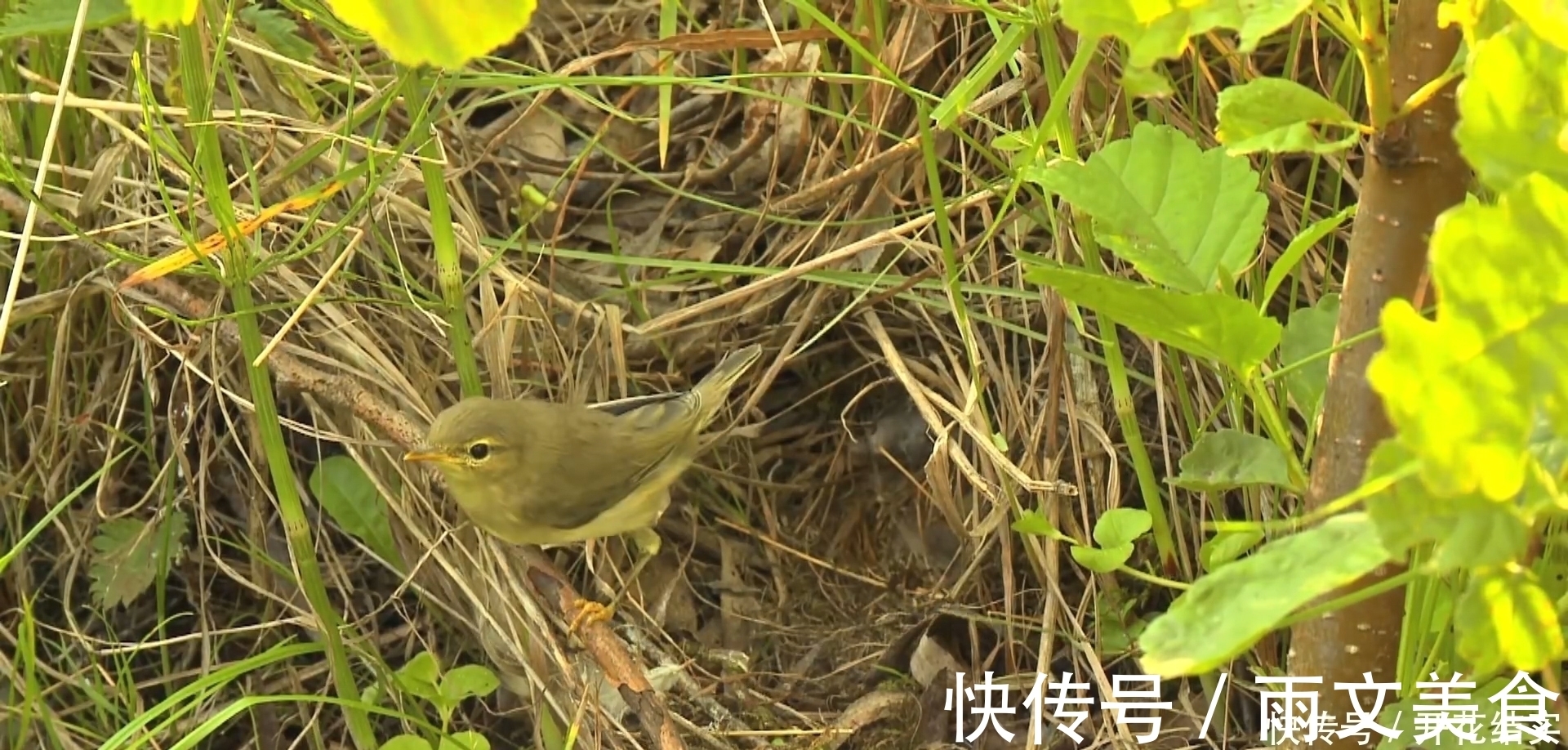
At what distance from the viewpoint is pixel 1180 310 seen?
4.64ft

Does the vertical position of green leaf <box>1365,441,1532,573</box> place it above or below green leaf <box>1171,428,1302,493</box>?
above

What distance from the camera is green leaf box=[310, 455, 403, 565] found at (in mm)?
2867

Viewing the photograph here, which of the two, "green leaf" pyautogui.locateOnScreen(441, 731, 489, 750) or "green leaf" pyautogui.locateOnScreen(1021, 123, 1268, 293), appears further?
"green leaf" pyautogui.locateOnScreen(441, 731, 489, 750)

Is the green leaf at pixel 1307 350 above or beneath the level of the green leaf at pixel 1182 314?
beneath

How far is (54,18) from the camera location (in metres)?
2.28

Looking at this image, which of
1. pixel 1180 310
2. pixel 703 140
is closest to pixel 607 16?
pixel 703 140

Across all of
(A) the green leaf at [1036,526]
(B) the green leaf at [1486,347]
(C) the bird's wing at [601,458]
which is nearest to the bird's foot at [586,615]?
(C) the bird's wing at [601,458]

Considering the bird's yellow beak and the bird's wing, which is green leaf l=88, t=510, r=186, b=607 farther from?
the bird's wing

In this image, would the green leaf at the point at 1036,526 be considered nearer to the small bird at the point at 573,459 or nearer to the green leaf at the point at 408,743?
the small bird at the point at 573,459

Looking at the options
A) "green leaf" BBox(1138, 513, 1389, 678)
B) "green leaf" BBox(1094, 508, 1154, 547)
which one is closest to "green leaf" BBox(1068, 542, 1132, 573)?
"green leaf" BBox(1094, 508, 1154, 547)

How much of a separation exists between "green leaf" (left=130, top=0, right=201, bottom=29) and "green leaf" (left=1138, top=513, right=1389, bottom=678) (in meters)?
0.75

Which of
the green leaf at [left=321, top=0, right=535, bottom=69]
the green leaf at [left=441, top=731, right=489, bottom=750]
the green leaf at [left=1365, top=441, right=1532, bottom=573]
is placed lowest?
the green leaf at [left=441, top=731, right=489, bottom=750]

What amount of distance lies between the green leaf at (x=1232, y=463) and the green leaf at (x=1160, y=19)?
2.02 ft

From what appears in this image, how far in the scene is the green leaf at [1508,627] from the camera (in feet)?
3.44
